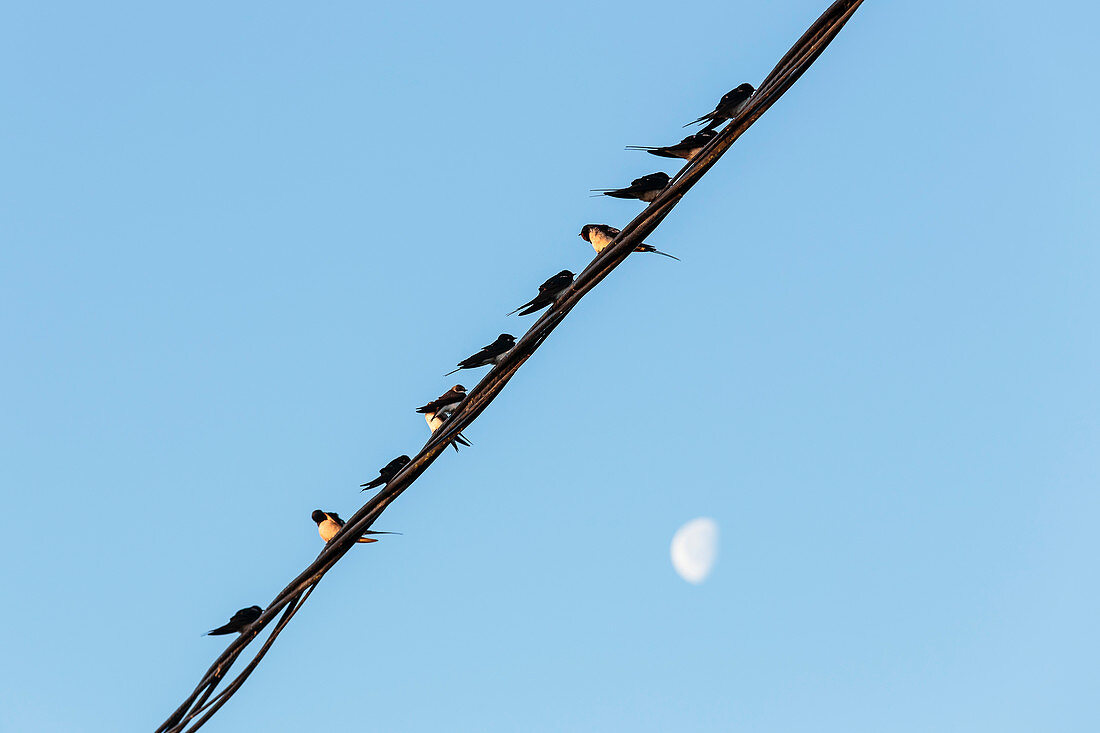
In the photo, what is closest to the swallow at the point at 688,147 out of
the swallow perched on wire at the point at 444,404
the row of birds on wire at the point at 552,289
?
the row of birds on wire at the point at 552,289

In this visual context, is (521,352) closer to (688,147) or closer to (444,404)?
(688,147)

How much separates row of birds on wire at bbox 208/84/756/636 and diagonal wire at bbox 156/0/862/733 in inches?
2.7

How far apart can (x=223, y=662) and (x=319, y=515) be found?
6.79 m

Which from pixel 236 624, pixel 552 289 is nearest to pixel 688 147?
pixel 552 289

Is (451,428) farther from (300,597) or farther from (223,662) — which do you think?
(223,662)

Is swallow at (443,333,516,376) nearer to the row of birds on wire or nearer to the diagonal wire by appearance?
the row of birds on wire

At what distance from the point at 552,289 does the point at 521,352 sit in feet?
3.22

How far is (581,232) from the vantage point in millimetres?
8539

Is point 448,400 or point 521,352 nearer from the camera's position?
point 521,352

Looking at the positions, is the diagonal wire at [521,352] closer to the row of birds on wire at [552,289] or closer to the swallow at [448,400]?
the row of birds on wire at [552,289]

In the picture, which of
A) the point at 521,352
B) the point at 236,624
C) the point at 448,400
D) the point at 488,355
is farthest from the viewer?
the point at 448,400

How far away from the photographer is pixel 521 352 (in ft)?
12.7

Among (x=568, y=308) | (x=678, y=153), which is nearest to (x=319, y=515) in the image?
(x=678, y=153)

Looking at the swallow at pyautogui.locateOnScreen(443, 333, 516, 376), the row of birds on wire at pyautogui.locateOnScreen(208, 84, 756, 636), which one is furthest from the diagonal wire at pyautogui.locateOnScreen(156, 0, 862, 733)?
the swallow at pyautogui.locateOnScreen(443, 333, 516, 376)
